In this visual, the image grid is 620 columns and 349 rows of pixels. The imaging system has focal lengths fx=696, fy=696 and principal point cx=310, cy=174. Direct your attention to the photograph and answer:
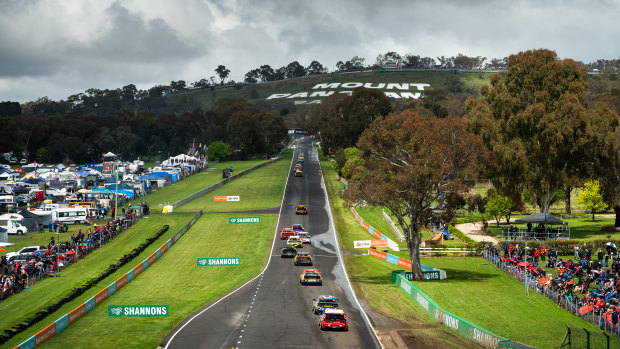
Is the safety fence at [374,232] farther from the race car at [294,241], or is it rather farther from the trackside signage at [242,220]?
the trackside signage at [242,220]

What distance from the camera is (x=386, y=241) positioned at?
6950cm

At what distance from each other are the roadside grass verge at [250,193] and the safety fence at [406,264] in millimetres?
32539

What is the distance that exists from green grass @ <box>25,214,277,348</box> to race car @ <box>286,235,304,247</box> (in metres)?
2.59

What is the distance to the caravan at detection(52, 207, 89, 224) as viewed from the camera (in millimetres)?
80688

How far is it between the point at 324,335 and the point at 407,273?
22.0m

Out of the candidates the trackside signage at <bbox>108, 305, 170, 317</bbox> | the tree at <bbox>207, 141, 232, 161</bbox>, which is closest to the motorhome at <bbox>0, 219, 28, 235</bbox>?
the trackside signage at <bbox>108, 305, 170, 317</bbox>

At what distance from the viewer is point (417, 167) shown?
52562mm

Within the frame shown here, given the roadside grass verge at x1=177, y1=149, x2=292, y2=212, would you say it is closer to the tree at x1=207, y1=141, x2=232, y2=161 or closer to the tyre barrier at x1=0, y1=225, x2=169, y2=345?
the tyre barrier at x1=0, y1=225, x2=169, y2=345

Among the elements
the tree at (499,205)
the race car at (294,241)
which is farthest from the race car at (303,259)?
the tree at (499,205)

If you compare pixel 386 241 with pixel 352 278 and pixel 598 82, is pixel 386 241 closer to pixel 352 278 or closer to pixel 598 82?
pixel 352 278

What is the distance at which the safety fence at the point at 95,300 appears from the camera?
1403 inches

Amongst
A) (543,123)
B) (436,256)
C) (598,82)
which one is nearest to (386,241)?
(436,256)

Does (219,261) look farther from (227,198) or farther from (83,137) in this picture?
(83,137)

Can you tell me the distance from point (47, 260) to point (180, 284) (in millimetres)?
12220
